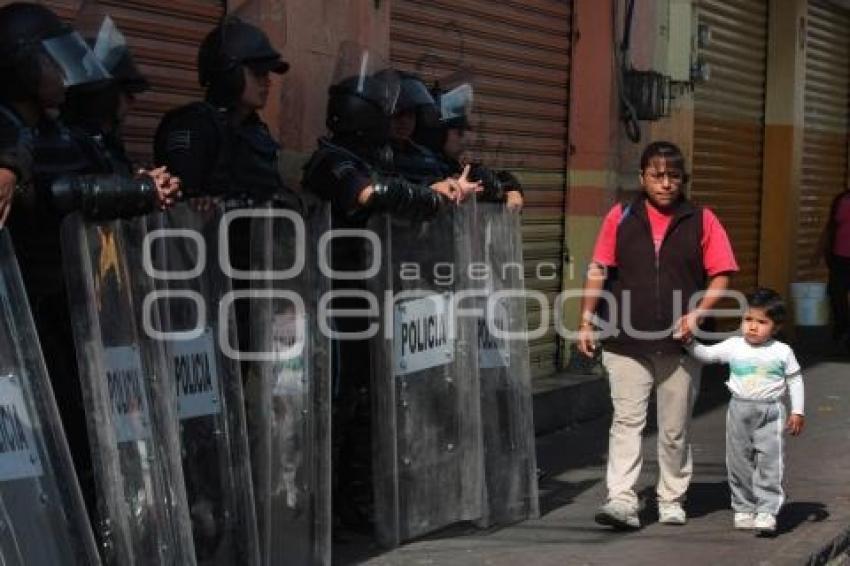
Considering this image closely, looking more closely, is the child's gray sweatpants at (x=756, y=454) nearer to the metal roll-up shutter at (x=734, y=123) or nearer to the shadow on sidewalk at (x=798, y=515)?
the shadow on sidewalk at (x=798, y=515)

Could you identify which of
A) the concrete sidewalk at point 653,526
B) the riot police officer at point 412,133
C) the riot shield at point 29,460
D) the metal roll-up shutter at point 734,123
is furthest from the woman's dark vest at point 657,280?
the metal roll-up shutter at point 734,123

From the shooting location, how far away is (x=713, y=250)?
6660 mm

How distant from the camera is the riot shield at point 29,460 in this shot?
14.0 ft

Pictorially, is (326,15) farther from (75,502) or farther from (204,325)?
(75,502)

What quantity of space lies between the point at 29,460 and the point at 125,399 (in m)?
0.42

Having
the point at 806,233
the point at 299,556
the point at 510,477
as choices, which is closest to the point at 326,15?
the point at 510,477

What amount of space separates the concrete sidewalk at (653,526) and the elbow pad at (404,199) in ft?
4.49

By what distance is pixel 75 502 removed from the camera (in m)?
4.45

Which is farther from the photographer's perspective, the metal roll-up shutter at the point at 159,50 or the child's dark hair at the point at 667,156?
the child's dark hair at the point at 667,156

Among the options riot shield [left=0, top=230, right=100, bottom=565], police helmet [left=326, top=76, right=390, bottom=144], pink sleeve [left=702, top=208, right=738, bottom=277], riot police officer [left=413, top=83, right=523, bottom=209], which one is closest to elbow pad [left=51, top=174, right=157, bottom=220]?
riot shield [left=0, top=230, right=100, bottom=565]

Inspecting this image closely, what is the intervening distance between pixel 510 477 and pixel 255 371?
1725 millimetres

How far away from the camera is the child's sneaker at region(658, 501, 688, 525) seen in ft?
22.6

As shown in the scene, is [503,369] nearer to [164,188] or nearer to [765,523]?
[765,523]

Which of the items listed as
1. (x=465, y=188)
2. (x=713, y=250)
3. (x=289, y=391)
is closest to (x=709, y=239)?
(x=713, y=250)
